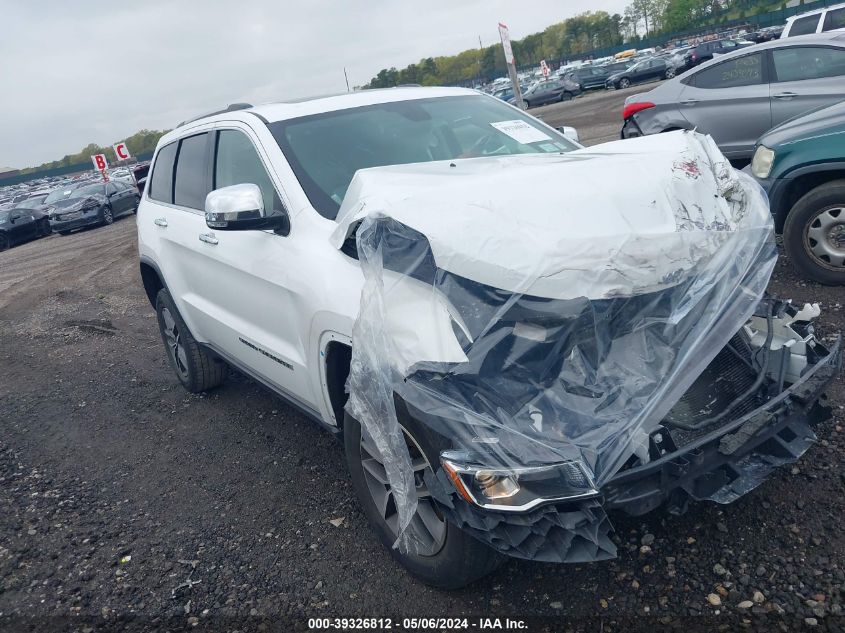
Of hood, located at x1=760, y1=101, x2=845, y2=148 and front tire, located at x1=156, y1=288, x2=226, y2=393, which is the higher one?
hood, located at x1=760, y1=101, x2=845, y2=148

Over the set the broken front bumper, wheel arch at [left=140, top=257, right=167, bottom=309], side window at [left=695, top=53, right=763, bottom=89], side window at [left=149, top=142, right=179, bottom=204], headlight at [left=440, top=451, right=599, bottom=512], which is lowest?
the broken front bumper

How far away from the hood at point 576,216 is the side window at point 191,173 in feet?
5.70

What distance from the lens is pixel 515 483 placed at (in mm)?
2129

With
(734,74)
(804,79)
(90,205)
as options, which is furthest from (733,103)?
(90,205)

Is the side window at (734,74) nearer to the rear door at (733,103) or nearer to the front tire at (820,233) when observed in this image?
the rear door at (733,103)

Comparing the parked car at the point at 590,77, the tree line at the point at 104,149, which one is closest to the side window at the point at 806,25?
→ the parked car at the point at 590,77

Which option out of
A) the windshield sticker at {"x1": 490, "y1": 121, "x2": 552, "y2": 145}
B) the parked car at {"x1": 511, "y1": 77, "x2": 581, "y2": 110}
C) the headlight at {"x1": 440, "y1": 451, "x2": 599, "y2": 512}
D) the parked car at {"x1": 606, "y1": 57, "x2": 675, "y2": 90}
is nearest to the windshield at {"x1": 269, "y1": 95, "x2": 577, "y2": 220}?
the windshield sticker at {"x1": 490, "y1": 121, "x2": 552, "y2": 145}

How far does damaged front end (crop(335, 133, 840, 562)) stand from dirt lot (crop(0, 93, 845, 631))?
386 millimetres

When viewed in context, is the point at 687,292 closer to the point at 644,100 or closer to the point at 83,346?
the point at 83,346

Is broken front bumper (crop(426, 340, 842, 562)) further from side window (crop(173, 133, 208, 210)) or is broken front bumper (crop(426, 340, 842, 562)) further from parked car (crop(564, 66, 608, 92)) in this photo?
parked car (crop(564, 66, 608, 92))

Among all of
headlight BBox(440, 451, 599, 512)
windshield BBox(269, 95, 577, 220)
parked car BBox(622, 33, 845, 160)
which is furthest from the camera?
parked car BBox(622, 33, 845, 160)

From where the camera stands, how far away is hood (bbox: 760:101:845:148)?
15.0 feet

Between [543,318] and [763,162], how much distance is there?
3640mm

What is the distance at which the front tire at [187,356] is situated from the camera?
4859 mm
